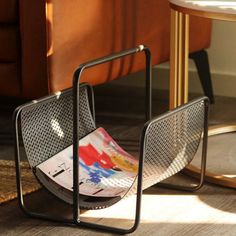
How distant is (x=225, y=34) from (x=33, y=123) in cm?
115

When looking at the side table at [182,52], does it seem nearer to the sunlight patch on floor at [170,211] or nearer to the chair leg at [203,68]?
the sunlight patch on floor at [170,211]

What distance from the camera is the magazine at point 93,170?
1515mm

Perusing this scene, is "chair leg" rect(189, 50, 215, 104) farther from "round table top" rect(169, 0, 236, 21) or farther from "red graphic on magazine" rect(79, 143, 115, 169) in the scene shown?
"red graphic on magazine" rect(79, 143, 115, 169)

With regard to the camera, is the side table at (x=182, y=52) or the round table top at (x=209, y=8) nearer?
the round table top at (x=209, y=8)

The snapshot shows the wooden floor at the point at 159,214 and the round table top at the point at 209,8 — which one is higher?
the round table top at the point at 209,8

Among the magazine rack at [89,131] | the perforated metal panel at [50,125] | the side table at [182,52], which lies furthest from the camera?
the side table at [182,52]

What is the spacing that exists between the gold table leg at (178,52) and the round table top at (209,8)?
0.07 metres

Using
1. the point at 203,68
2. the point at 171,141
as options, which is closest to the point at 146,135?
the point at 171,141

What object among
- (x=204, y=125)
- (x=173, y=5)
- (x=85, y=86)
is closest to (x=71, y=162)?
(x=85, y=86)

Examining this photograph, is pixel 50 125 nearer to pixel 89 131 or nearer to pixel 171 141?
pixel 89 131

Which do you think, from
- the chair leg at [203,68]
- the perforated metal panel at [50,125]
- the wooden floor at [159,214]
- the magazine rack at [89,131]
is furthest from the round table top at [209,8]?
the chair leg at [203,68]

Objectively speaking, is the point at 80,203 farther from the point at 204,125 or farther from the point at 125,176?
the point at 204,125

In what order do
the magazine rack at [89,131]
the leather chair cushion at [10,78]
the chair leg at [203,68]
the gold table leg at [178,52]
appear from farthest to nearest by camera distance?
the chair leg at [203,68]
the leather chair cushion at [10,78]
the gold table leg at [178,52]
the magazine rack at [89,131]

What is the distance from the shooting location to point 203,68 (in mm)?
2410
